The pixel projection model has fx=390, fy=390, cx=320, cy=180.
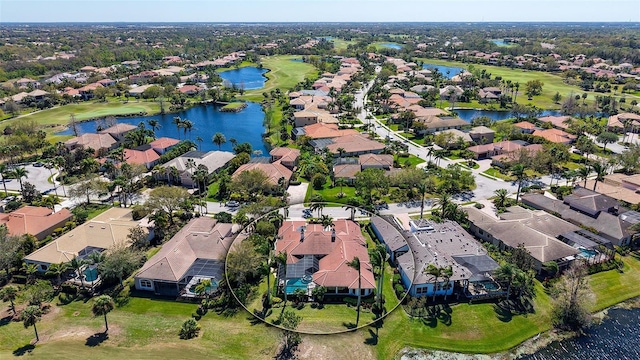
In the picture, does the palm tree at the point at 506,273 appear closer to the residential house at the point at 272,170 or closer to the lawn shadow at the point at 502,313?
the lawn shadow at the point at 502,313

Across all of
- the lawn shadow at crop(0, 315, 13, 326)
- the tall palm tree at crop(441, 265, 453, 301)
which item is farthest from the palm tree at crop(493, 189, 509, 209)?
the lawn shadow at crop(0, 315, 13, 326)

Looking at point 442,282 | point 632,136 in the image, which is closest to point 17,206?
point 442,282

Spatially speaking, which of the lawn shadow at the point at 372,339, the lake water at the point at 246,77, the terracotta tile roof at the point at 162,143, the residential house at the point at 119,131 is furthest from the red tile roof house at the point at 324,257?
the lake water at the point at 246,77

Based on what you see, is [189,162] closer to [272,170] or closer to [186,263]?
[272,170]

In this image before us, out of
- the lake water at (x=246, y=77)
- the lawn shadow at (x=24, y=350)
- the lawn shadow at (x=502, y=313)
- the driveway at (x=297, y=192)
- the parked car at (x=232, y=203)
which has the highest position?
the lake water at (x=246, y=77)

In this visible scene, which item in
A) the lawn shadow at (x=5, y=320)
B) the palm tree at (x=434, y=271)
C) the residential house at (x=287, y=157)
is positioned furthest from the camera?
the residential house at (x=287, y=157)

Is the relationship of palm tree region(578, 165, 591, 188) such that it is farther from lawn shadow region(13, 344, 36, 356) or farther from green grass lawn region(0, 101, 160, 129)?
green grass lawn region(0, 101, 160, 129)

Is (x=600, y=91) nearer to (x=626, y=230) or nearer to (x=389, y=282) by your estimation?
(x=626, y=230)
